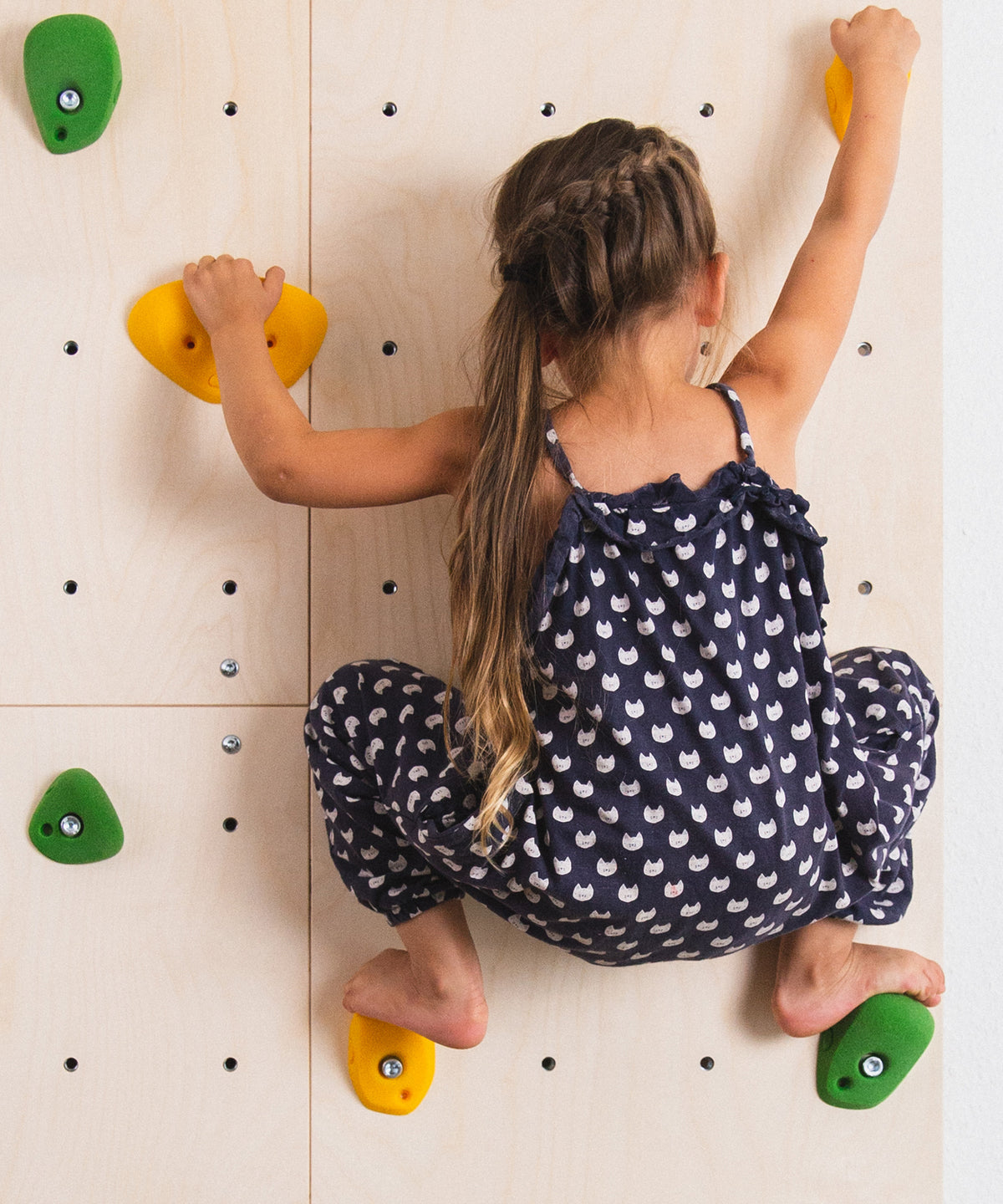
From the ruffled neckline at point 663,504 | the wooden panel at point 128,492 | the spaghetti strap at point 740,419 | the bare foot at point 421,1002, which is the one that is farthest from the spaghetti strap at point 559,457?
the bare foot at point 421,1002

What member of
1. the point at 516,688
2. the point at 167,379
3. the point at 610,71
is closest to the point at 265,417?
the point at 167,379

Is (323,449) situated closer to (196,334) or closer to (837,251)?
(196,334)

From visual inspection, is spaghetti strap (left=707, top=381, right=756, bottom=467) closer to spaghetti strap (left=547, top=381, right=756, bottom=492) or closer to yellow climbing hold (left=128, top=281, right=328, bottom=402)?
spaghetti strap (left=547, top=381, right=756, bottom=492)

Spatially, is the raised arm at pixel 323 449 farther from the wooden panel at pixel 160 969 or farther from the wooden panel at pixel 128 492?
the wooden panel at pixel 160 969

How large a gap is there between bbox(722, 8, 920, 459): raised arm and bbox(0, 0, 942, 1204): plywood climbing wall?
0.04 meters

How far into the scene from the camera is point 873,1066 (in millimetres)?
713

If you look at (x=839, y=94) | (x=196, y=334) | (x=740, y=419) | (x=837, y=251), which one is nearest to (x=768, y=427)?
(x=740, y=419)

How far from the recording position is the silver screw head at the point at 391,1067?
70 centimetres

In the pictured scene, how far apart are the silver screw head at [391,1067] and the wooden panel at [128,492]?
27 cm

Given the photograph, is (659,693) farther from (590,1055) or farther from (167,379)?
(167,379)

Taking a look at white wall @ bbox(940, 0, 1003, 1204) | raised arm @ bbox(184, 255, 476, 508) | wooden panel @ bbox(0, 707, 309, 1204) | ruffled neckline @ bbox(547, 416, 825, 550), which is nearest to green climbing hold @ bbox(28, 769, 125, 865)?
wooden panel @ bbox(0, 707, 309, 1204)

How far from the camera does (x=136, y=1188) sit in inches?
28.3

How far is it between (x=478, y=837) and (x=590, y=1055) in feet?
0.83

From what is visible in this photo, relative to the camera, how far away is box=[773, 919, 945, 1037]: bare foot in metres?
0.69
